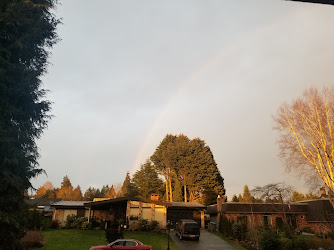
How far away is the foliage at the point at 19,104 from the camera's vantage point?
10.7m

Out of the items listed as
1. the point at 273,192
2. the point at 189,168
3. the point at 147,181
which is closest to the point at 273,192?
the point at 273,192

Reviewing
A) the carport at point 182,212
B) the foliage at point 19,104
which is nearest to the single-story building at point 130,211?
the carport at point 182,212

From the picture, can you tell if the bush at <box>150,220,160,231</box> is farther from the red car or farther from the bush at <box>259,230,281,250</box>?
the bush at <box>259,230,281,250</box>

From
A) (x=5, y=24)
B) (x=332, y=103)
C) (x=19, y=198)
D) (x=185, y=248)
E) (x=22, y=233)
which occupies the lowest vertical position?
(x=185, y=248)

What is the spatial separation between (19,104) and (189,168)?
45.7 meters

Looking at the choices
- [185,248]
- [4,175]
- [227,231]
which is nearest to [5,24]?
[4,175]

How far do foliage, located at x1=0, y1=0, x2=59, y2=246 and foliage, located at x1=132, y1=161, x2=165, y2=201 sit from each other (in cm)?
4751

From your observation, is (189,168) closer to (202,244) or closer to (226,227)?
(226,227)

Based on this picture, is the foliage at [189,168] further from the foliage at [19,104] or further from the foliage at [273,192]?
the foliage at [19,104]

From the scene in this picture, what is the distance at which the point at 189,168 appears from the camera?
180ft

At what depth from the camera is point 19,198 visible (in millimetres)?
11180

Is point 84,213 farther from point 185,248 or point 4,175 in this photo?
point 4,175

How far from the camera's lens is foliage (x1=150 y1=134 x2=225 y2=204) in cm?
5372

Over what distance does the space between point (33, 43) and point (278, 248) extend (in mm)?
22108
